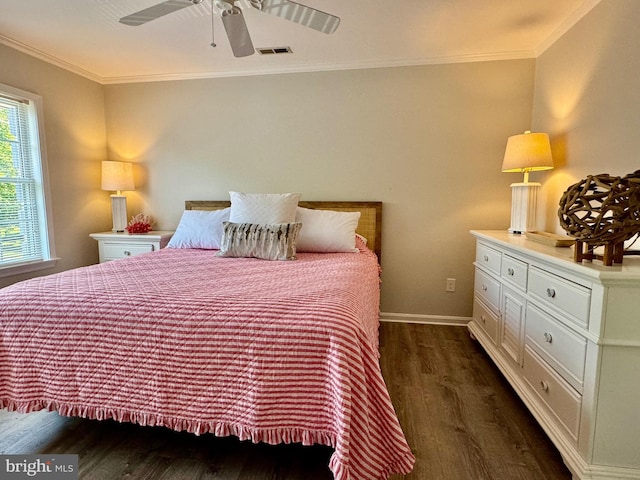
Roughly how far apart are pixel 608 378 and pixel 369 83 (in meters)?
2.66

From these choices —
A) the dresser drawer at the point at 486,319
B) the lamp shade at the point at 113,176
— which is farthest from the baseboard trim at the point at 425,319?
the lamp shade at the point at 113,176

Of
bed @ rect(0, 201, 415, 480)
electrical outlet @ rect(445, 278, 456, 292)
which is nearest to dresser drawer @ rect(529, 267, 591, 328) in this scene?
bed @ rect(0, 201, 415, 480)

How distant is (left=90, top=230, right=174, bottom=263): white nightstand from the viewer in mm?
3074

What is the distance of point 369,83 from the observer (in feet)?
9.63

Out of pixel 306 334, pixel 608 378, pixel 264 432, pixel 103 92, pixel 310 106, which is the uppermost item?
pixel 103 92

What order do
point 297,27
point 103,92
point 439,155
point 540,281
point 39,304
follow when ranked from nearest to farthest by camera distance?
1. point 39,304
2. point 540,281
3. point 297,27
4. point 439,155
5. point 103,92

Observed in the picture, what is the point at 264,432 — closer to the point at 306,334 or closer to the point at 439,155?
the point at 306,334

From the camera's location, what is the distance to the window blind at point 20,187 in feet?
8.50

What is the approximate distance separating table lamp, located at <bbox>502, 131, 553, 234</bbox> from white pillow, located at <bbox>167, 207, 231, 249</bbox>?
7.54ft

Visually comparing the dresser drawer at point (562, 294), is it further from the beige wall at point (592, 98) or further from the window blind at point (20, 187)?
the window blind at point (20, 187)

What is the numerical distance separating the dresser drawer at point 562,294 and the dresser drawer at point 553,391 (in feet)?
0.97

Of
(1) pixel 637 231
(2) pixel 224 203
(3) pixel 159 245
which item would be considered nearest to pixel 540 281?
(1) pixel 637 231

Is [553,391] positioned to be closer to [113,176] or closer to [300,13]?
[300,13]

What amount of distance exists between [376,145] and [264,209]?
1.20 metres
